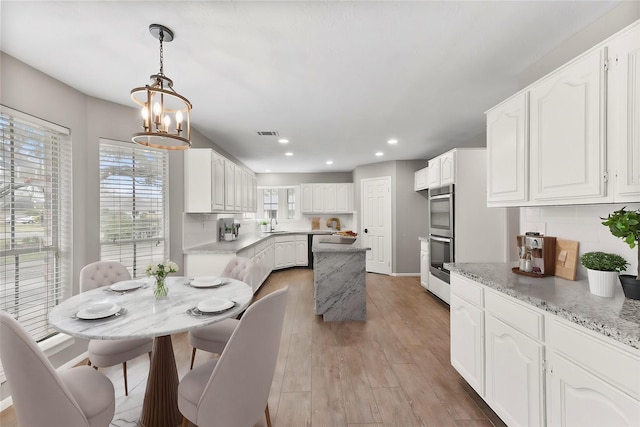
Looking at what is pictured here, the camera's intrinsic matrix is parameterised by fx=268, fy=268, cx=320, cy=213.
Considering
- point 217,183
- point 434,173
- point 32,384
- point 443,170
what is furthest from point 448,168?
point 32,384

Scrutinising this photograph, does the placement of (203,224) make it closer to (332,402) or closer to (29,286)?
(29,286)

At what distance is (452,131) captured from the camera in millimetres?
3979

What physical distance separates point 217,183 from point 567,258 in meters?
3.69

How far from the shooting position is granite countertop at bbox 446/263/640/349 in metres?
1.03

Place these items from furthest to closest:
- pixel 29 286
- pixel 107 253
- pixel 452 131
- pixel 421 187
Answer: pixel 421 187, pixel 452 131, pixel 107 253, pixel 29 286

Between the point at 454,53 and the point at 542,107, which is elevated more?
the point at 454,53

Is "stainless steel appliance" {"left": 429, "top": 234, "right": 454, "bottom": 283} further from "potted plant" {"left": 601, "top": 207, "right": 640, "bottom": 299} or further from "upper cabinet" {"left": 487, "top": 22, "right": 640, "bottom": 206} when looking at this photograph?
"potted plant" {"left": 601, "top": 207, "right": 640, "bottom": 299}

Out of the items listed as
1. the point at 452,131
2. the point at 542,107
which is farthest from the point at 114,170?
the point at 452,131

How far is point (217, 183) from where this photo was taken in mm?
3715

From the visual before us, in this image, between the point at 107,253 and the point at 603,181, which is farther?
the point at 107,253

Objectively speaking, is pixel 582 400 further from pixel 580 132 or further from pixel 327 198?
pixel 327 198

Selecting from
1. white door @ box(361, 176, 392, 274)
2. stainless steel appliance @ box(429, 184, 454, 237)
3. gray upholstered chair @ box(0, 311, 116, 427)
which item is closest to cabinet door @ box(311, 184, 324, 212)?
white door @ box(361, 176, 392, 274)

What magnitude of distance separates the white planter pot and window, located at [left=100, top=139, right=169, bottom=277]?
12.6 ft

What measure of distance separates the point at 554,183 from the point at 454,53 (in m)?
1.18
